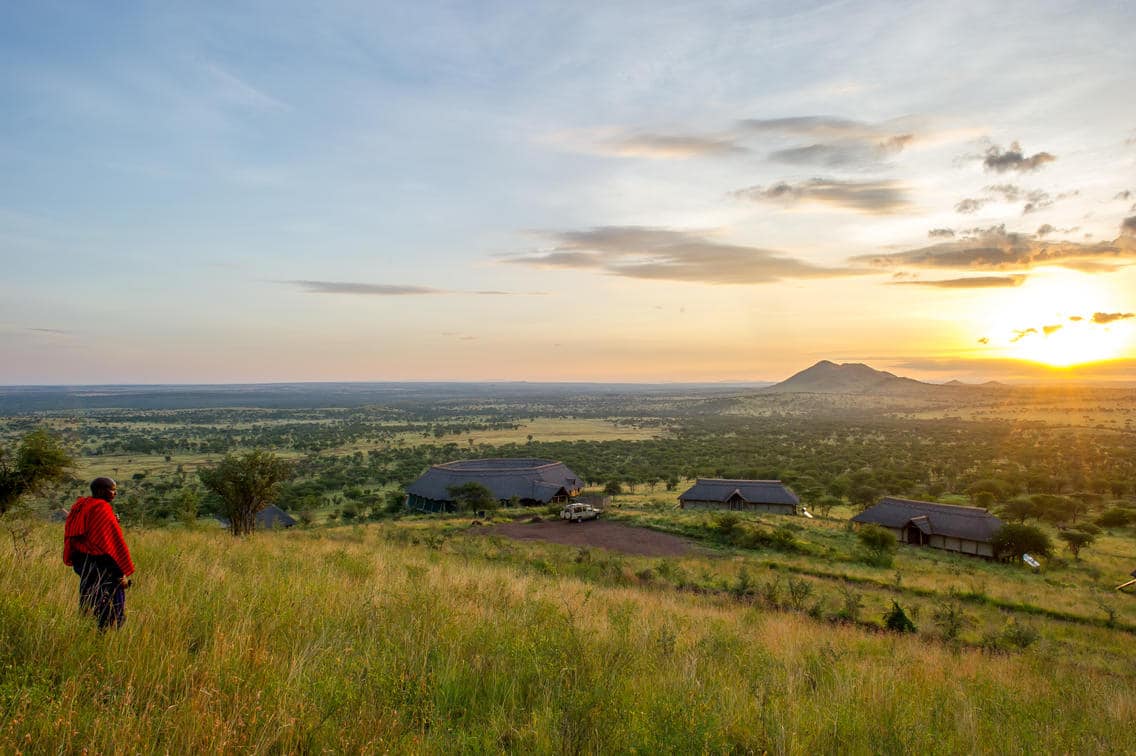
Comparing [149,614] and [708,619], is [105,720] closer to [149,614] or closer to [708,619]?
[149,614]

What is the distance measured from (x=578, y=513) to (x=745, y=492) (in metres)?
16.7

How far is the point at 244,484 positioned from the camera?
80.8 ft

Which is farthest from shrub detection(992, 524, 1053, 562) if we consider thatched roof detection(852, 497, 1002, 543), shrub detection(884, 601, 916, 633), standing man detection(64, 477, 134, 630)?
standing man detection(64, 477, 134, 630)

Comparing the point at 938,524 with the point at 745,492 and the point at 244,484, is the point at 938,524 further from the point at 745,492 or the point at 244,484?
the point at 244,484

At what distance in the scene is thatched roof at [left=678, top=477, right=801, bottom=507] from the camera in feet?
159

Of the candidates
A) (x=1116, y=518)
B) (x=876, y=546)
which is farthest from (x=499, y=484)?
(x=1116, y=518)

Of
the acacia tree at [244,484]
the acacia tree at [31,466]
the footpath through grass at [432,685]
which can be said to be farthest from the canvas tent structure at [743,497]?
the footpath through grass at [432,685]

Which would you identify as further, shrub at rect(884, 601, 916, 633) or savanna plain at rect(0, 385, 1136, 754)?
shrub at rect(884, 601, 916, 633)

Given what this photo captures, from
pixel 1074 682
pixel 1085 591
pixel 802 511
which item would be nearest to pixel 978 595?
pixel 1085 591

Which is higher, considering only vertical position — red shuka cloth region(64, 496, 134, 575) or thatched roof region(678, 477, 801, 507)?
red shuka cloth region(64, 496, 134, 575)

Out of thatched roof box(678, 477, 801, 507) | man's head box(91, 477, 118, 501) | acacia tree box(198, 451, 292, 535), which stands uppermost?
man's head box(91, 477, 118, 501)

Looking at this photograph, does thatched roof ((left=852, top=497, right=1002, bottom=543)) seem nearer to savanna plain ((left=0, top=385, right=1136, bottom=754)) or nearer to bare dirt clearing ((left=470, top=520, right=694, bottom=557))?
savanna plain ((left=0, top=385, right=1136, bottom=754))

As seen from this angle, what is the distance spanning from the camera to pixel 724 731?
170 inches

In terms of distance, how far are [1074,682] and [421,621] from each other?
9.18m
